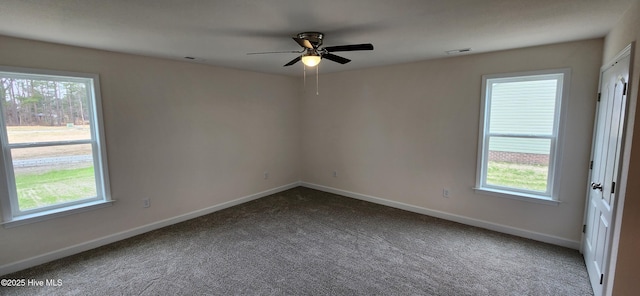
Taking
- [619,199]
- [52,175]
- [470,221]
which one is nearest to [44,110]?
[52,175]

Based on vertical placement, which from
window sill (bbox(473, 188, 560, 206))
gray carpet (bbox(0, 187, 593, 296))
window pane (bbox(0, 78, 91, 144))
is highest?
window pane (bbox(0, 78, 91, 144))

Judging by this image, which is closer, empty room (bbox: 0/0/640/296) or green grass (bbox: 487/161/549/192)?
empty room (bbox: 0/0/640/296)

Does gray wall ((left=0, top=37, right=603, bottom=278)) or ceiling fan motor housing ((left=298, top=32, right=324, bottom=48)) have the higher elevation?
ceiling fan motor housing ((left=298, top=32, right=324, bottom=48))

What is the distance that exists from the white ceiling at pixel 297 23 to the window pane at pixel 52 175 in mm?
1194

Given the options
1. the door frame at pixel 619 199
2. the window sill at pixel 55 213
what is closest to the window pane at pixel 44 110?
the window sill at pixel 55 213

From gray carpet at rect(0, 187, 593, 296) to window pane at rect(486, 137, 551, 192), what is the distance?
70cm

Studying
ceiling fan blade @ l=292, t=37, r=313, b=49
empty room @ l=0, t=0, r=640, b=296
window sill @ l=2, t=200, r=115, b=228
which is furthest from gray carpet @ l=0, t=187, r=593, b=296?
ceiling fan blade @ l=292, t=37, r=313, b=49

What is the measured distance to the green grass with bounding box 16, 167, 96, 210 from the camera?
2859 mm

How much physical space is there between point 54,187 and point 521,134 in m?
5.51

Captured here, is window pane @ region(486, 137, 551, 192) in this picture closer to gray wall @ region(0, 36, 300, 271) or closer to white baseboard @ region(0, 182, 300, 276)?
gray wall @ region(0, 36, 300, 271)

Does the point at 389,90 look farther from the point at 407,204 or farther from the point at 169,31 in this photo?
the point at 169,31

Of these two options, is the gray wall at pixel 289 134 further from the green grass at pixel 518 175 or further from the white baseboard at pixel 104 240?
the green grass at pixel 518 175

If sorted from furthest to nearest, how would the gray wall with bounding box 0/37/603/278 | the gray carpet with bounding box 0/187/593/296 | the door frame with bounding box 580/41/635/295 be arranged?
the gray wall with bounding box 0/37/603/278, the gray carpet with bounding box 0/187/593/296, the door frame with bounding box 580/41/635/295

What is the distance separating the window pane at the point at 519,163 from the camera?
329 cm
